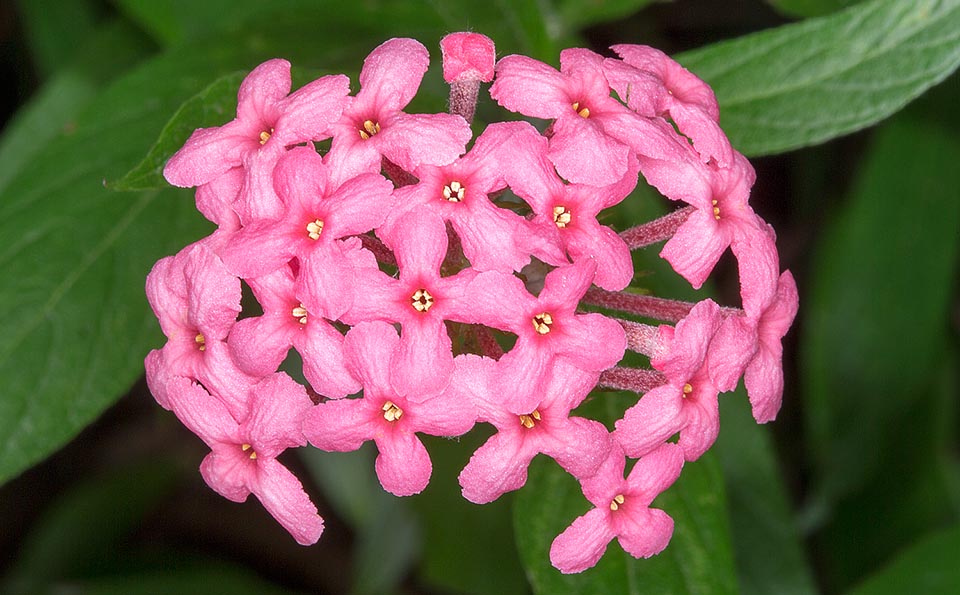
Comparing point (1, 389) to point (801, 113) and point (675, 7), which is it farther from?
point (675, 7)

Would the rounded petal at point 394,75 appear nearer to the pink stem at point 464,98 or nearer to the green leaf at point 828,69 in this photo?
the pink stem at point 464,98

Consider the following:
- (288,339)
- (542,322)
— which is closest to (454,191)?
(542,322)

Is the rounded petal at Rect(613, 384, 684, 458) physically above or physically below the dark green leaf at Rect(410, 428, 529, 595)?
above

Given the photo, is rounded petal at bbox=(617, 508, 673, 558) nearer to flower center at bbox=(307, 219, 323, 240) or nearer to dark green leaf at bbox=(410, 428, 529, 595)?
flower center at bbox=(307, 219, 323, 240)

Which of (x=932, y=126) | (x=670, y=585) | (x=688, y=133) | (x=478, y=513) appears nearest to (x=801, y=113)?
(x=688, y=133)

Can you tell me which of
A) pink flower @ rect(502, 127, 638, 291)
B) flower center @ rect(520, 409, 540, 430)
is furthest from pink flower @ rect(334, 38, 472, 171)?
flower center @ rect(520, 409, 540, 430)

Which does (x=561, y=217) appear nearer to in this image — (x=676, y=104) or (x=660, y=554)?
(x=676, y=104)
